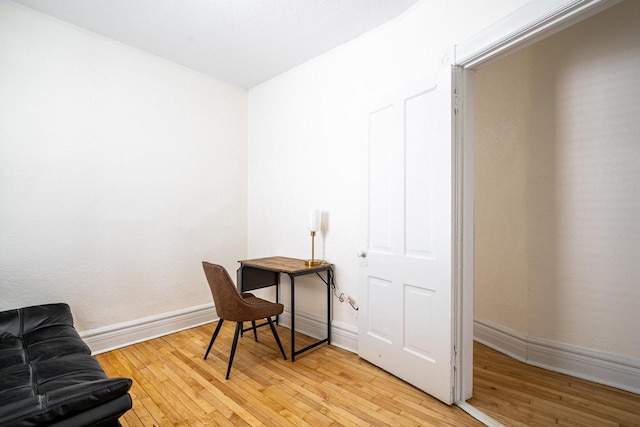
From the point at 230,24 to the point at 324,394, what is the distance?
298cm

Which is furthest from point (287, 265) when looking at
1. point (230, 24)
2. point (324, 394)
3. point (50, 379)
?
point (230, 24)

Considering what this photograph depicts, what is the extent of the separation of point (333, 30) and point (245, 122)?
1.68 m

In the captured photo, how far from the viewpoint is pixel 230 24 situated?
2561 millimetres

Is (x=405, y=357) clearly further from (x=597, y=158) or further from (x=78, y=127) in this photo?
(x=78, y=127)

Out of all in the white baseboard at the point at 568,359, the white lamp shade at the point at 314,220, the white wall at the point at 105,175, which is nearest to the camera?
the white baseboard at the point at 568,359

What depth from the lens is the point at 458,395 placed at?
193 cm

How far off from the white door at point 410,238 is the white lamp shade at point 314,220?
0.51m

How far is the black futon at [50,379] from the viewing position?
1.19 m

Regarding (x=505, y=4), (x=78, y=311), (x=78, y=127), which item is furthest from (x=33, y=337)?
(x=505, y=4)

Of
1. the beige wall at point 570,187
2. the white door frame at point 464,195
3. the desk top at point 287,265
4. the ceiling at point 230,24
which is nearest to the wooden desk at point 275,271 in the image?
the desk top at point 287,265

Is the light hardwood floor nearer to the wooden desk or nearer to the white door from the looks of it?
the white door

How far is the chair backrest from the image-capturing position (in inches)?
88.5

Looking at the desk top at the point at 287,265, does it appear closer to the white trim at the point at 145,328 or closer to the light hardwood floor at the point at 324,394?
the light hardwood floor at the point at 324,394

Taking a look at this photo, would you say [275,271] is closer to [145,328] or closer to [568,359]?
[145,328]
